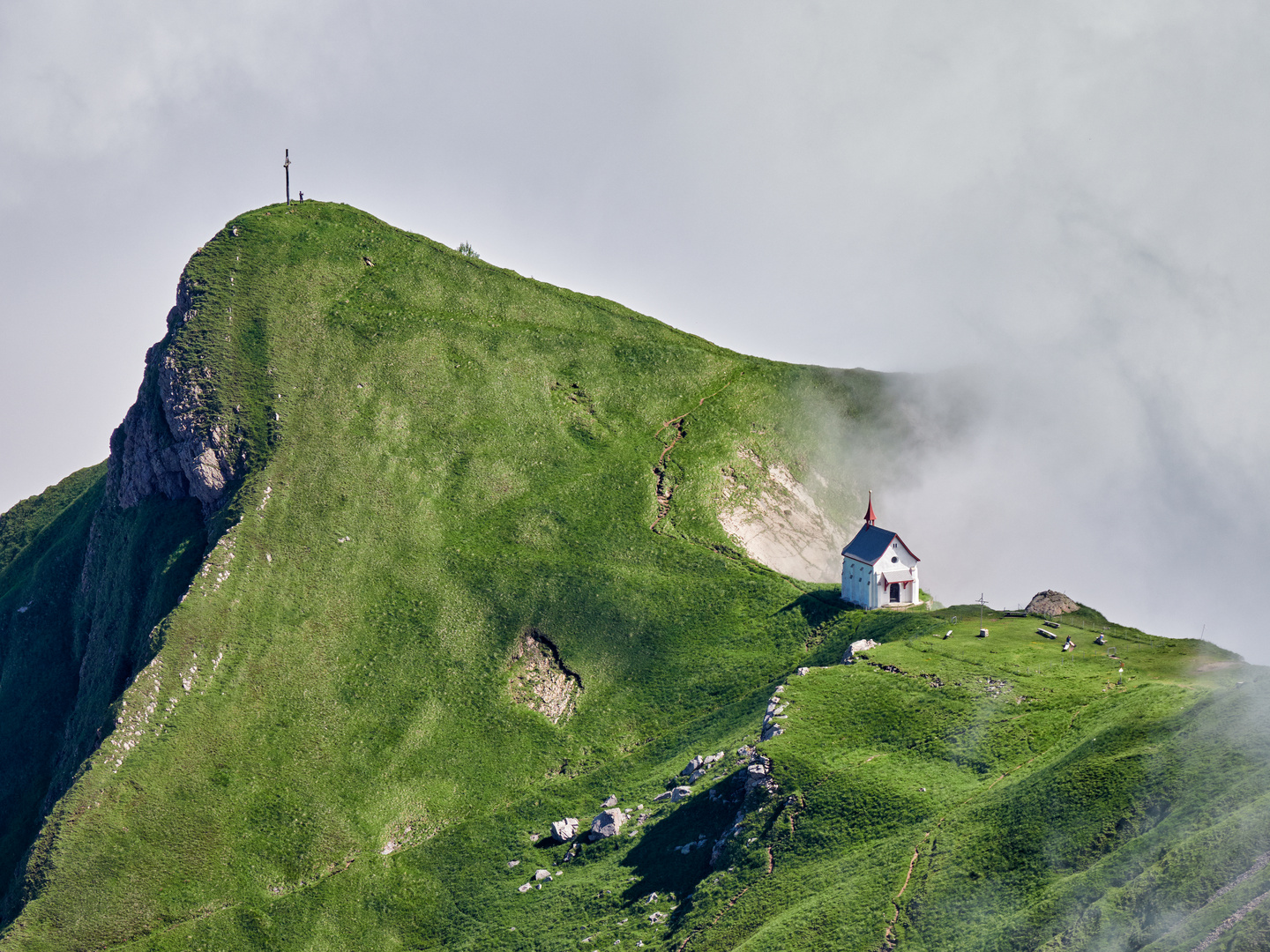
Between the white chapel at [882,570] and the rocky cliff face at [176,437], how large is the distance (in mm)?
61439

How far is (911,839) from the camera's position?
5953 cm

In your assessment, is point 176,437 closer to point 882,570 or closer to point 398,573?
point 398,573

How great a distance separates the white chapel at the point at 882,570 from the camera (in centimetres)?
9412

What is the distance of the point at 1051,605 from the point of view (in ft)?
287

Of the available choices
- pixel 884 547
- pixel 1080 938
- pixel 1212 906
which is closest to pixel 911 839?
pixel 1080 938

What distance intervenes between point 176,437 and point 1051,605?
8670 centimetres

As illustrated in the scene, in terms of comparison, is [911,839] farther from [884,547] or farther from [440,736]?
[440,736]

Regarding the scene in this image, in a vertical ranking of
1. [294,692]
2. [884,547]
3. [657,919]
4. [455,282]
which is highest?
[455,282]

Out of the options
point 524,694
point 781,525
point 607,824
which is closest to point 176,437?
point 524,694

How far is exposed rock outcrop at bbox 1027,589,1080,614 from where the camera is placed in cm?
8712

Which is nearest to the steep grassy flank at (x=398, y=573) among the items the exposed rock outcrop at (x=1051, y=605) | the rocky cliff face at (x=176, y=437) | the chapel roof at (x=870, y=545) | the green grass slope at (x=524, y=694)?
the green grass slope at (x=524, y=694)

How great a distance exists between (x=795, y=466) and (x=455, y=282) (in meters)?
45.8

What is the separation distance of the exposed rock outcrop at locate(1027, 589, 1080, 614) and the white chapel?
10684 millimetres

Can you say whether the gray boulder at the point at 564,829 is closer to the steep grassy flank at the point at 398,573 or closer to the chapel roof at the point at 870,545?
the steep grassy flank at the point at 398,573
